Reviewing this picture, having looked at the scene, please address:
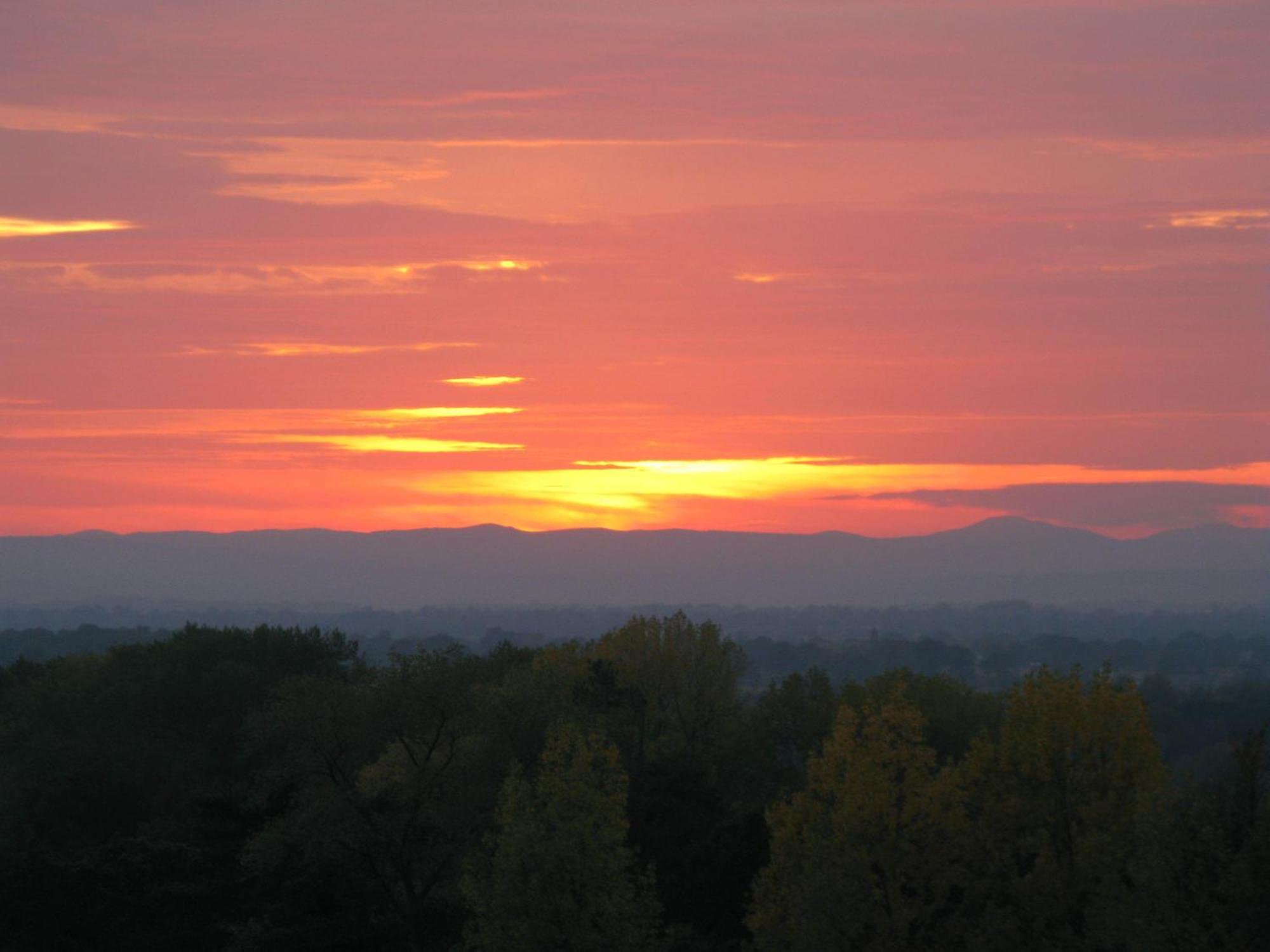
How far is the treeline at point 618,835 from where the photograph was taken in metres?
47.8

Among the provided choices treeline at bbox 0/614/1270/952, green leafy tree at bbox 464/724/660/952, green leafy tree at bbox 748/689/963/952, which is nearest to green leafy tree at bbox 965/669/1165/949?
treeline at bbox 0/614/1270/952

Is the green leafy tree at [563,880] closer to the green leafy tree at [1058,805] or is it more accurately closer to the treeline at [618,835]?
the treeline at [618,835]

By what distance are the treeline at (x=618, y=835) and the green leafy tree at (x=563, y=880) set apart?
0.09 meters

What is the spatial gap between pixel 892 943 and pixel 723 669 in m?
36.1

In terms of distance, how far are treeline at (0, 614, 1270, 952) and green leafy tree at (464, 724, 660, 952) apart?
9 centimetres

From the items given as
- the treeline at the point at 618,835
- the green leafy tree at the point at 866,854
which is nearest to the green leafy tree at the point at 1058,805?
the treeline at the point at 618,835

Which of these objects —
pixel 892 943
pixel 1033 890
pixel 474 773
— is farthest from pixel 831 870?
pixel 474 773

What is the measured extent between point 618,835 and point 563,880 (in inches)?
83.9

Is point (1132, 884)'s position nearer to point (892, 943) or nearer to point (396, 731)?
point (892, 943)

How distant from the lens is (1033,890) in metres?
49.4

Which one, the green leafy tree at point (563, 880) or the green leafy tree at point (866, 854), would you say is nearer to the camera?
the green leafy tree at point (866, 854)

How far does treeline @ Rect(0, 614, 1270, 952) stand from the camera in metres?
47.8

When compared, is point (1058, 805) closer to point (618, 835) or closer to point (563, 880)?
point (618, 835)

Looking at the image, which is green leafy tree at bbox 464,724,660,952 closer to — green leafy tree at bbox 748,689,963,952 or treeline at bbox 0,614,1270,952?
treeline at bbox 0,614,1270,952
